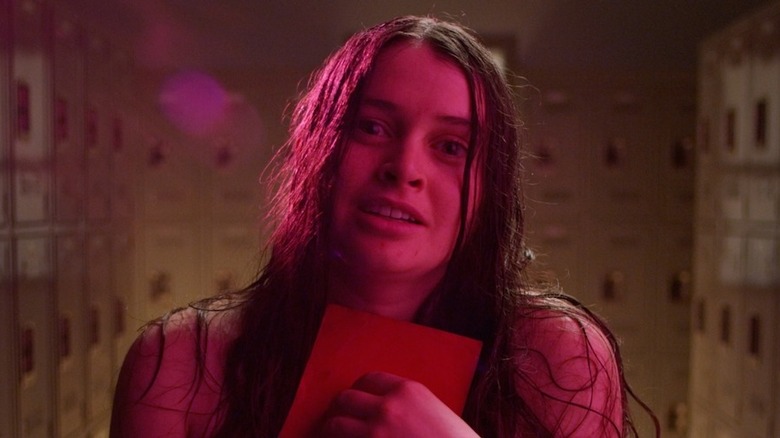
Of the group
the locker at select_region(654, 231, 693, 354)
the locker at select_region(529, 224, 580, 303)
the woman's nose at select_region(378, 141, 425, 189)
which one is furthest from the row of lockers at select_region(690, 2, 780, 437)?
the woman's nose at select_region(378, 141, 425, 189)

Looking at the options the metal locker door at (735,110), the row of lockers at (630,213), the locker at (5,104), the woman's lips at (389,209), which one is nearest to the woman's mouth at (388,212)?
the woman's lips at (389,209)

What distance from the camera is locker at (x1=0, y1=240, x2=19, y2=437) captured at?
1.44 meters

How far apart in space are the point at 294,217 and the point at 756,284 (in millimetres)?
1573

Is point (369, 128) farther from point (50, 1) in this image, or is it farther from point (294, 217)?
point (50, 1)

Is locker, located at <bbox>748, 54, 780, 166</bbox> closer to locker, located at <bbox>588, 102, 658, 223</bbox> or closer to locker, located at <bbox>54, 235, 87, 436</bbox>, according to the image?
locker, located at <bbox>588, 102, 658, 223</bbox>

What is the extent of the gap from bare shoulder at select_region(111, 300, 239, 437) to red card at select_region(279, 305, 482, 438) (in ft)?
0.28

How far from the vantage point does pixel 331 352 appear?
0.43 metres

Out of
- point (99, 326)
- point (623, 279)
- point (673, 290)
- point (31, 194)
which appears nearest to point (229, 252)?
point (99, 326)

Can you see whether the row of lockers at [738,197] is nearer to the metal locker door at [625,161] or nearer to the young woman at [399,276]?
the metal locker door at [625,161]

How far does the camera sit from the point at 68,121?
1785 mm

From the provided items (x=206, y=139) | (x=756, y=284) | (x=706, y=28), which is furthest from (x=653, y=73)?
(x=206, y=139)

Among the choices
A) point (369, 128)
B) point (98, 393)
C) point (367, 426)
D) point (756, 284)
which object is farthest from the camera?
point (98, 393)

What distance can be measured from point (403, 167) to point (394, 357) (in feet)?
0.38

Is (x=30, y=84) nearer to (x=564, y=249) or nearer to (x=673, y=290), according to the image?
(x=564, y=249)
